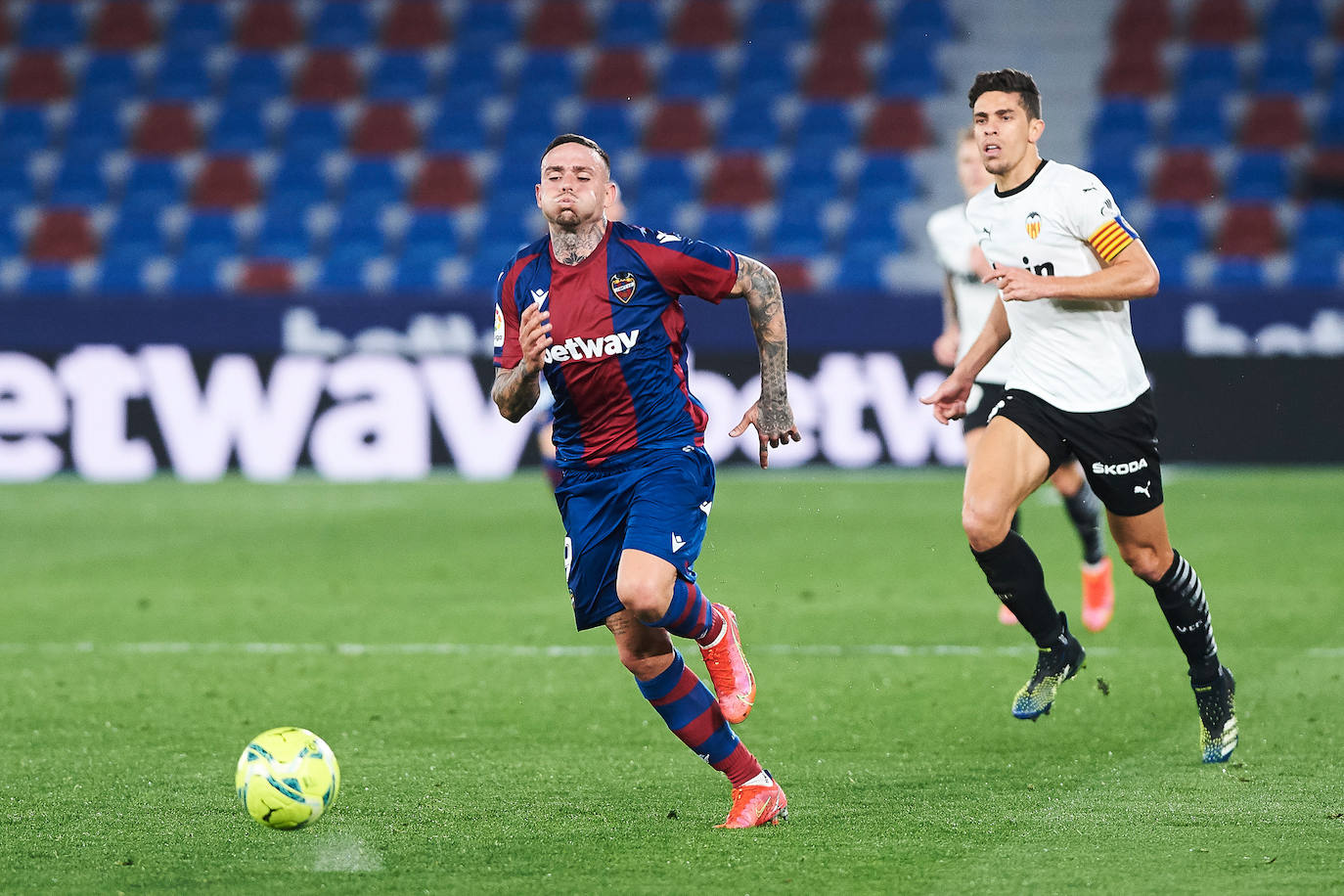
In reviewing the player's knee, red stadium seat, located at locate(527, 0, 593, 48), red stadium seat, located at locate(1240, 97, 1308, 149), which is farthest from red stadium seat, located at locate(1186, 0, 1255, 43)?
the player's knee

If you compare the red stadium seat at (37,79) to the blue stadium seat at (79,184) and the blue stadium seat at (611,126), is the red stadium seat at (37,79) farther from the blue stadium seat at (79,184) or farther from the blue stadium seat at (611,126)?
the blue stadium seat at (611,126)

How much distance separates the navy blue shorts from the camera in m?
4.62

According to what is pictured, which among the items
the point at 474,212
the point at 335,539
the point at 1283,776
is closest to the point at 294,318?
the point at 335,539

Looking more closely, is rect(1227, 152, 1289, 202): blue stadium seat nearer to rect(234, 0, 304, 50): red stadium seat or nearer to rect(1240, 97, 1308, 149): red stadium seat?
rect(1240, 97, 1308, 149): red stadium seat

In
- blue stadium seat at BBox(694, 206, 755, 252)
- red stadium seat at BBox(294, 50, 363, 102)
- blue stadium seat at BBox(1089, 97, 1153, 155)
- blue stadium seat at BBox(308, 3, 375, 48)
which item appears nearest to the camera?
blue stadium seat at BBox(694, 206, 755, 252)

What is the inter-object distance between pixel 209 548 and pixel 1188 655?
6761 mm

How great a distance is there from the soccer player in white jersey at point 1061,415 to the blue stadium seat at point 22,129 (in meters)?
16.2

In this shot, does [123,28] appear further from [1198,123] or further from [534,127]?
[1198,123]

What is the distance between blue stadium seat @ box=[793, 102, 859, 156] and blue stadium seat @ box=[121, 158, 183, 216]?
6608mm

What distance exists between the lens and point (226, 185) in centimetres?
1894

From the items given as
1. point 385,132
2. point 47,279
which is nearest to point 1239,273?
point 385,132

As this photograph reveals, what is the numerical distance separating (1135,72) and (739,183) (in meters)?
4.36

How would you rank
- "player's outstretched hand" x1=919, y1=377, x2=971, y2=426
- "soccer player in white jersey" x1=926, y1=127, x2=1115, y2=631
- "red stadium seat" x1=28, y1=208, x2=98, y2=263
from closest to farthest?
"player's outstretched hand" x1=919, y1=377, x2=971, y2=426, "soccer player in white jersey" x1=926, y1=127, x2=1115, y2=631, "red stadium seat" x1=28, y1=208, x2=98, y2=263

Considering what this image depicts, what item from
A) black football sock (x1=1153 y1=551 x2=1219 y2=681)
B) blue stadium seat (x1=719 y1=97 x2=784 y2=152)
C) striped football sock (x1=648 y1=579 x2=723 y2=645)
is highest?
blue stadium seat (x1=719 y1=97 x2=784 y2=152)
